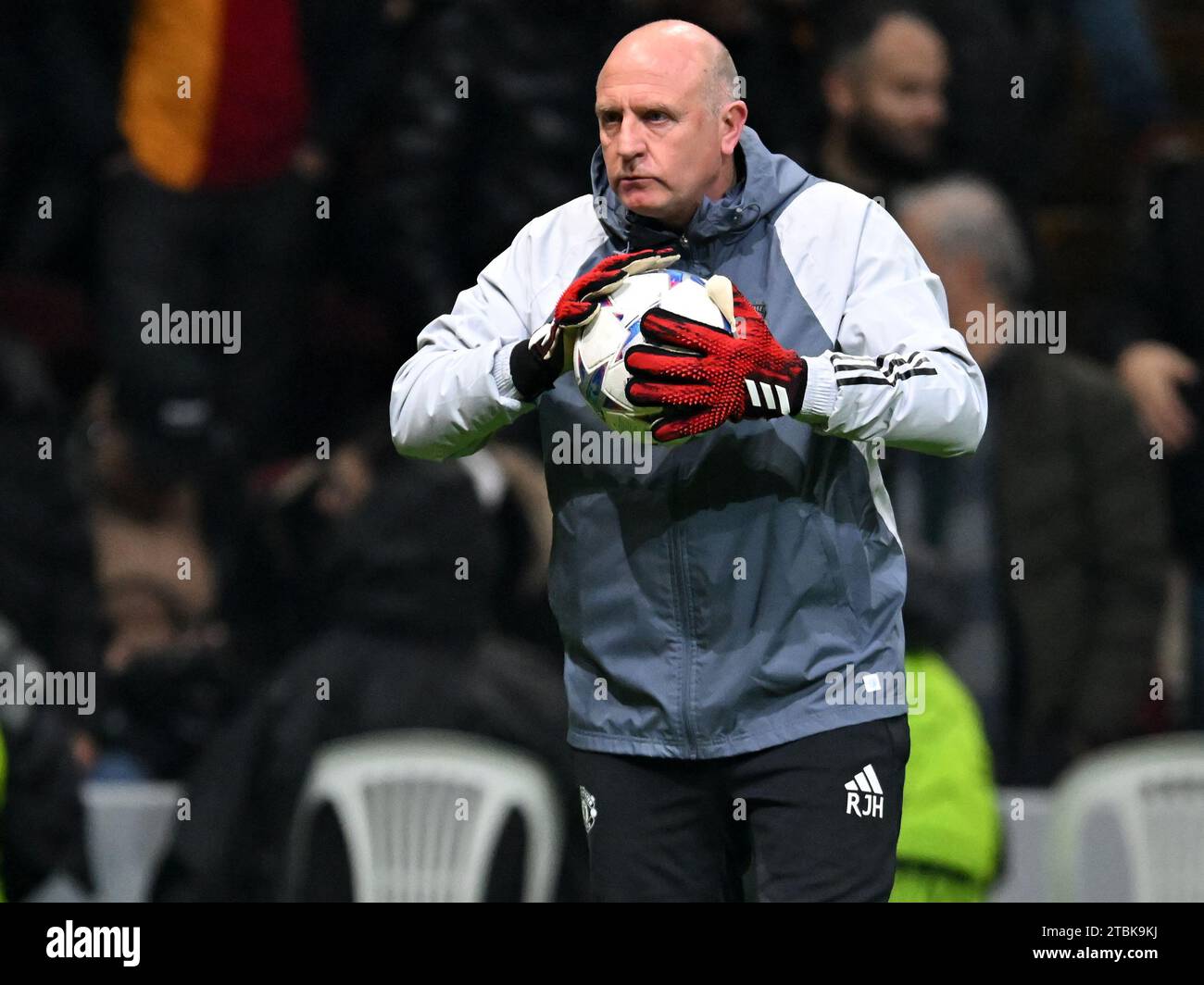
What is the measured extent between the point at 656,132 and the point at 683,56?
0.13m

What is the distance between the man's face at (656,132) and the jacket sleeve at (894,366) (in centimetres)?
29

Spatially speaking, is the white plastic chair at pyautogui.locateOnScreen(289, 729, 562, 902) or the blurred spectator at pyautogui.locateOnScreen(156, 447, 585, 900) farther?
the blurred spectator at pyautogui.locateOnScreen(156, 447, 585, 900)

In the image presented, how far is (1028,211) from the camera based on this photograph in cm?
526

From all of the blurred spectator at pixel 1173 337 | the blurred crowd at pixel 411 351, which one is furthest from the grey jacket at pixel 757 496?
the blurred spectator at pixel 1173 337

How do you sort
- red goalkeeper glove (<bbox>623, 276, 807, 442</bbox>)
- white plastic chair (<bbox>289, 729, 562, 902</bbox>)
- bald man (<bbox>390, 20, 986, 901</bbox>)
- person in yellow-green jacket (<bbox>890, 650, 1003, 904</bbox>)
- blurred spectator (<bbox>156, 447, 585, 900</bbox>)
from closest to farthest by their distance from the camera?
red goalkeeper glove (<bbox>623, 276, 807, 442</bbox>) < bald man (<bbox>390, 20, 986, 901</bbox>) < person in yellow-green jacket (<bbox>890, 650, 1003, 904</bbox>) < white plastic chair (<bbox>289, 729, 562, 902</bbox>) < blurred spectator (<bbox>156, 447, 585, 900</bbox>)

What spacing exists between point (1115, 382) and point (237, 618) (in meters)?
2.40

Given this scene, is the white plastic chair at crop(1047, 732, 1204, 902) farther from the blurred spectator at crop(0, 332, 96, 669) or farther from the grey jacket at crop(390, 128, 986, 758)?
the blurred spectator at crop(0, 332, 96, 669)

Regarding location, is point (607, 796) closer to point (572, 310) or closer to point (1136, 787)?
point (572, 310)

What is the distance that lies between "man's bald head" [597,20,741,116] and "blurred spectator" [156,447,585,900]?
2227 millimetres

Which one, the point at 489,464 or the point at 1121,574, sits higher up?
the point at 489,464

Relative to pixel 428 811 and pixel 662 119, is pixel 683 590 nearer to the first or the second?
pixel 662 119

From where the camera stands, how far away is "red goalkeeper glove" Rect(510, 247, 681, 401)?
8.82 ft

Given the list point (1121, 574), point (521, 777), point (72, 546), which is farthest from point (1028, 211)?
point (72, 546)

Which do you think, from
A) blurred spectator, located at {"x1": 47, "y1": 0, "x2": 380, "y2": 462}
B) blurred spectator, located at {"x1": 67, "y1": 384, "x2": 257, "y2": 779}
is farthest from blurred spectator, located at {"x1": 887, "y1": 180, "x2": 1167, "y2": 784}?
blurred spectator, located at {"x1": 67, "y1": 384, "x2": 257, "y2": 779}
